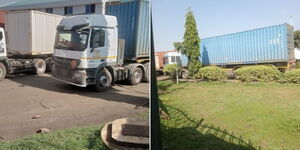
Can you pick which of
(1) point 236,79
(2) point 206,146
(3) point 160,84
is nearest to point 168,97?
(3) point 160,84

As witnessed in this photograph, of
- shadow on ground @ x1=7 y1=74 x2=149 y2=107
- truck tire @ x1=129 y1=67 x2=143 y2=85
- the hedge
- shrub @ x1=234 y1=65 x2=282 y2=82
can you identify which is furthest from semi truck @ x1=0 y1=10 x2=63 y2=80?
shrub @ x1=234 y1=65 x2=282 y2=82

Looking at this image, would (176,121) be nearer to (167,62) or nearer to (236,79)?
(167,62)

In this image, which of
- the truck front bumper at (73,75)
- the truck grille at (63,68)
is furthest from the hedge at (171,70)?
the truck grille at (63,68)

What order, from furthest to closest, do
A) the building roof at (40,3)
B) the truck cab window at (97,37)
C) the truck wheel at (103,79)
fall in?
1. the truck wheel at (103,79)
2. the truck cab window at (97,37)
3. the building roof at (40,3)

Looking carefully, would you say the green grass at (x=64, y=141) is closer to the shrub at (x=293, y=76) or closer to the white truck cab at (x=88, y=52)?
the white truck cab at (x=88, y=52)

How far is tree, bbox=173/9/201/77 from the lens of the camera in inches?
53.8

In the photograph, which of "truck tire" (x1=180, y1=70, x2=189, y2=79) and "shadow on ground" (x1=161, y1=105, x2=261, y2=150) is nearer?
"shadow on ground" (x1=161, y1=105, x2=261, y2=150)

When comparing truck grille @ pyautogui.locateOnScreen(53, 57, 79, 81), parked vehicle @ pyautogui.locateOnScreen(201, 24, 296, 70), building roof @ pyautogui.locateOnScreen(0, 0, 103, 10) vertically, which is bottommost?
truck grille @ pyautogui.locateOnScreen(53, 57, 79, 81)

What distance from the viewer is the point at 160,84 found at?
5.00 feet

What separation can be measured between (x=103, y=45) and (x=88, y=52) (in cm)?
10

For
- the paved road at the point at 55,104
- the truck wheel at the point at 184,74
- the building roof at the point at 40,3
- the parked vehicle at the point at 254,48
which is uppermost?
the building roof at the point at 40,3

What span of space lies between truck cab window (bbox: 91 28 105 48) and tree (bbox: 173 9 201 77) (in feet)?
1.44

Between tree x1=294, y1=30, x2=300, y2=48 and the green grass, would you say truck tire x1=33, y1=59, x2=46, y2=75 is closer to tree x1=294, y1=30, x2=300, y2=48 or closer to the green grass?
the green grass

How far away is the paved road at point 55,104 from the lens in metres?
1.38
